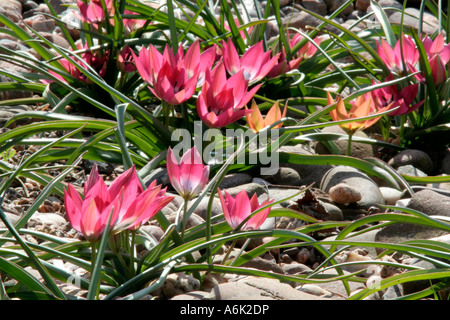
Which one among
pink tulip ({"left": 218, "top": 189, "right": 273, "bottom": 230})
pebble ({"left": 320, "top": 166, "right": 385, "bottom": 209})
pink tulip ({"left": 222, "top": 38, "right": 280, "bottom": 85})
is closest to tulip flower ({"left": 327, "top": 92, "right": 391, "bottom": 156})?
pebble ({"left": 320, "top": 166, "right": 385, "bottom": 209})

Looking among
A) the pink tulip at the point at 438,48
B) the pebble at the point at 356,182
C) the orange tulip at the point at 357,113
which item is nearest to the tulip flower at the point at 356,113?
the orange tulip at the point at 357,113

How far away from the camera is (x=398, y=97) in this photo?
6.24ft

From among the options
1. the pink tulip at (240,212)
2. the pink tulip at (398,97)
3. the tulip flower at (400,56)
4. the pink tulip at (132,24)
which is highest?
the pink tulip at (132,24)

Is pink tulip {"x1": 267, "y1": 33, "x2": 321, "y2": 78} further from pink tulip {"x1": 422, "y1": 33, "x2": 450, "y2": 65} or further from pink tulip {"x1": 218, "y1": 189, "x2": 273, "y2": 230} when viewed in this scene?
pink tulip {"x1": 218, "y1": 189, "x2": 273, "y2": 230}

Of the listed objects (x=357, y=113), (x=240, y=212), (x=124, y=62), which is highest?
(x=124, y=62)

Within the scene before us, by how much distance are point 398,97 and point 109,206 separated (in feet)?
4.35

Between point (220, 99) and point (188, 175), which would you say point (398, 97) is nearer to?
point (220, 99)

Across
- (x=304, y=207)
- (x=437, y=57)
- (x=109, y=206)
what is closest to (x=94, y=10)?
(x=304, y=207)

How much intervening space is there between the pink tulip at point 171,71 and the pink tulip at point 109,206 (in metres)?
0.50

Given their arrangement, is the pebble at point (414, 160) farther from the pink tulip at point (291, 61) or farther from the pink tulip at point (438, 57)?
the pink tulip at point (291, 61)

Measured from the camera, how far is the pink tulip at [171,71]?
1402mm

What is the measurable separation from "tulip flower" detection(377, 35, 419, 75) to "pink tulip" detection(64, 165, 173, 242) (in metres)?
1.29

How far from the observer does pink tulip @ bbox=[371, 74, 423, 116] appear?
187cm

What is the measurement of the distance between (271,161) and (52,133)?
892mm
